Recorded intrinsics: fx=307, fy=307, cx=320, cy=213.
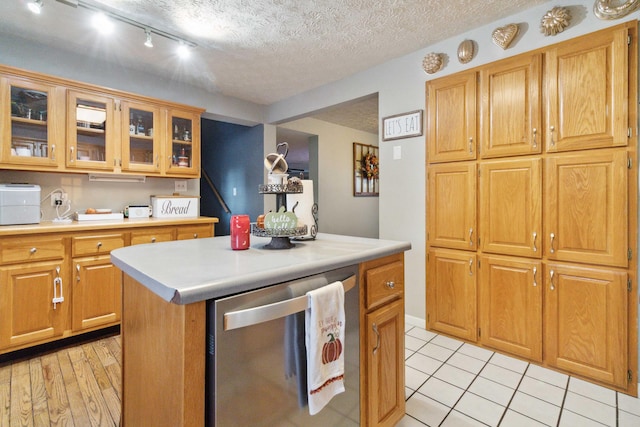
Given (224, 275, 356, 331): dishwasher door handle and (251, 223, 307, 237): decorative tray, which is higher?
(251, 223, 307, 237): decorative tray

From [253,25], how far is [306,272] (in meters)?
2.06

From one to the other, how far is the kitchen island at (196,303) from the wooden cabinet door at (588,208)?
1241mm

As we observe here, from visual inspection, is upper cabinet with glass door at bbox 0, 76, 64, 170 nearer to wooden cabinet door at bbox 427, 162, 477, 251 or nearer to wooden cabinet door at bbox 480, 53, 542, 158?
wooden cabinet door at bbox 427, 162, 477, 251

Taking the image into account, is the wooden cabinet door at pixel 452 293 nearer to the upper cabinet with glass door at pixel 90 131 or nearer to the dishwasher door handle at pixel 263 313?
the dishwasher door handle at pixel 263 313

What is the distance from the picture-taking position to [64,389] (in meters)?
1.80

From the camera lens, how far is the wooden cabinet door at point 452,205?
2.33 metres

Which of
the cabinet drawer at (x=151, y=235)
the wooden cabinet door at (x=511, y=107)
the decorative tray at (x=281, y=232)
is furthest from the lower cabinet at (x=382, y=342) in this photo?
the cabinet drawer at (x=151, y=235)

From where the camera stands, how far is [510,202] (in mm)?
2146

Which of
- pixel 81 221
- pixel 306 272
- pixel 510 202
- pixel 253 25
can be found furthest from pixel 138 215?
pixel 510 202

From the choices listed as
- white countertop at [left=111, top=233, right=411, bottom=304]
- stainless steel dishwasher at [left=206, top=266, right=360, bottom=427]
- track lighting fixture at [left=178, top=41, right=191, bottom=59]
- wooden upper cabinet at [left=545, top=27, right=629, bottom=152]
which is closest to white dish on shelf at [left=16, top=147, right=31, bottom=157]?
track lighting fixture at [left=178, top=41, right=191, bottom=59]

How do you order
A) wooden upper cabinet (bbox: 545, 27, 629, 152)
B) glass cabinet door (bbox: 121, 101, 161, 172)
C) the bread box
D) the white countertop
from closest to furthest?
the white countertop → wooden upper cabinet (bbox: 545, 27, 629, 152) → glass cabinet door (bbox: 121, 101, 161, 172) → the bread box

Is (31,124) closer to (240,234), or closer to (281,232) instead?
(240,234)

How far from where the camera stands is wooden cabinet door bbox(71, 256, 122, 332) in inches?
91.2

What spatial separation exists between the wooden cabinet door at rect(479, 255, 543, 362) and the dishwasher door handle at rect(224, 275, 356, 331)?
182 cm
